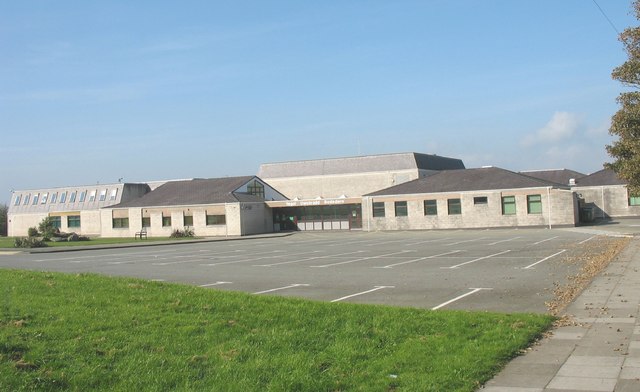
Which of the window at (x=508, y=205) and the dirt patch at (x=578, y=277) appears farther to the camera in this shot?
the window at (x=508, y=205)

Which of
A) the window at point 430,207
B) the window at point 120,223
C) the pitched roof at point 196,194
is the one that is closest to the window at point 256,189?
the pitched roof at point 196,194

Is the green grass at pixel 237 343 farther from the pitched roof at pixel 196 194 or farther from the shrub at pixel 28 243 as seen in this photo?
the pitched roof at pixel 196 194

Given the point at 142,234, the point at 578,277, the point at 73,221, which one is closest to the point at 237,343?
the point at 578,277

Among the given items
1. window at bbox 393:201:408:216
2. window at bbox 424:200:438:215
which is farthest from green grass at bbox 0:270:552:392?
window at bbox 393:201:408:216

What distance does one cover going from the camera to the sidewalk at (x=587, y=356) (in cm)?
644

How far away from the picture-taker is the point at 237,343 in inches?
299

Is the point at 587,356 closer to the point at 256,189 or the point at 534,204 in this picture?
the point at 534,204

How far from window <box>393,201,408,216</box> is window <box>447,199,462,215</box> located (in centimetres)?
409

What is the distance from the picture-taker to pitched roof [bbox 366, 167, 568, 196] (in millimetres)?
54281

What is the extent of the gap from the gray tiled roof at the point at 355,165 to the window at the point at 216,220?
27060 millimetres

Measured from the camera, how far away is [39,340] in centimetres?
707

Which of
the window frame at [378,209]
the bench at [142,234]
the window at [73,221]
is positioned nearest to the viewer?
the window frame at [378,209]

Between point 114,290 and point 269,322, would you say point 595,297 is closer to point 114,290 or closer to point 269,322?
point 269,322

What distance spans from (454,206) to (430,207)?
7.37ft
